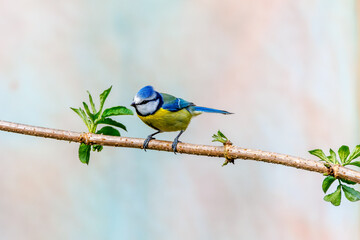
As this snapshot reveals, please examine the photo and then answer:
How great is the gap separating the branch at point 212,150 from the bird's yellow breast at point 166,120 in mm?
205

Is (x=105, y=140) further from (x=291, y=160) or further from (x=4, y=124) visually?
(x=291, y=160)

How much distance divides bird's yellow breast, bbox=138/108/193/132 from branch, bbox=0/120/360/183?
205 mm

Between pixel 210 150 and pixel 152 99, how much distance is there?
35cm

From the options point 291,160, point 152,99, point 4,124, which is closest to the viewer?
point 291,160

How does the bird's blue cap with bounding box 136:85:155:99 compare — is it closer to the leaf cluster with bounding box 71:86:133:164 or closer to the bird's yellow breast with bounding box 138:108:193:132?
the bird's yellow breast with bounding box 138:108:193:132

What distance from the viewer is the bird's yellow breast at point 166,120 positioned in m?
0.89

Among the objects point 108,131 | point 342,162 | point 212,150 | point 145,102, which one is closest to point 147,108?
point 145,102

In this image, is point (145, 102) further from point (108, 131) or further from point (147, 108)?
point (108, 131)

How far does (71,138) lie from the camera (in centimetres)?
63

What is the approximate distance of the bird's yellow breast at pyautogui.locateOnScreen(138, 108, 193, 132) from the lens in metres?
0.89

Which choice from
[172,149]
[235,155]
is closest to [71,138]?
[172,149]

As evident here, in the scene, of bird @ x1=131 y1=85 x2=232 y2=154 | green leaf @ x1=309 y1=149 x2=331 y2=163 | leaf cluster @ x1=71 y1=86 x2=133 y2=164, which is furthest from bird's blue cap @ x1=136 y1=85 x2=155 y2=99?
green leaf @ x1=309 y1=149 x2=331 y2=163

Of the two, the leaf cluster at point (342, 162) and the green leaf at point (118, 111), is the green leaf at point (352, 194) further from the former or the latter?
the green leaf at point (118, 111)

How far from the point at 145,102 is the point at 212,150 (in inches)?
13.7
